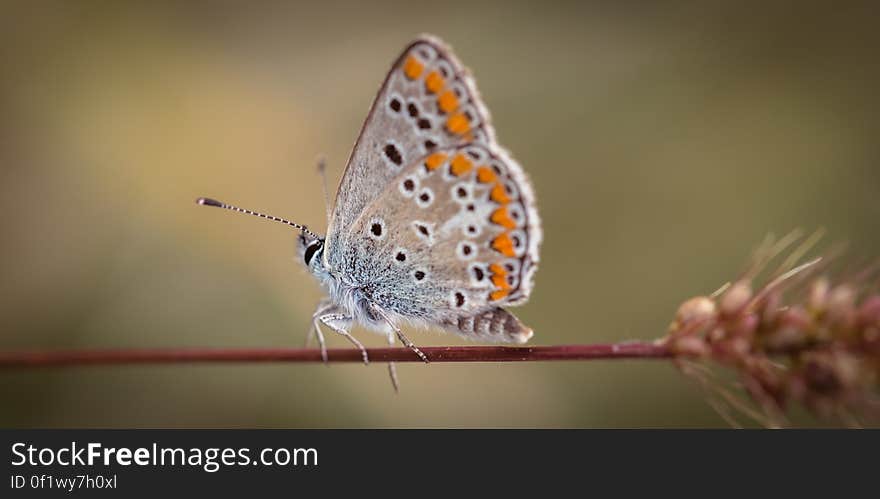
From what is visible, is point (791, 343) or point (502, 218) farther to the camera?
point (502, 218)

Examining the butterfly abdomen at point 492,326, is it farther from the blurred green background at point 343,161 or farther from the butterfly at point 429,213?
the blurred green background at point 343,161

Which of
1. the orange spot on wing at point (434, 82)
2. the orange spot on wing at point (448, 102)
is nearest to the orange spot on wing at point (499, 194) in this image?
the orange spot on wing at point (448, 102)

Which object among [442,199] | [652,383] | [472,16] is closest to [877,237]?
[652,383]

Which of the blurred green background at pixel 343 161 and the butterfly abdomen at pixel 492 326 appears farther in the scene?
the blurred green background at pixel 343 161

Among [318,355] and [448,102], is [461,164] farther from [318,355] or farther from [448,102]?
[318,355]

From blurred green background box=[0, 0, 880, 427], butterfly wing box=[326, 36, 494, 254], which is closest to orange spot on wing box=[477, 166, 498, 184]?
butterfly wing box=[326, 36, 494, 254]

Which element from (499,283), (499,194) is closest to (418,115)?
(499,194)

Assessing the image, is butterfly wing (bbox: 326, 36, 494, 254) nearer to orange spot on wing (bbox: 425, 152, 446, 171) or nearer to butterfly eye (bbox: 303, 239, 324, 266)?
orange spot on wing (bbox: 425, 152, 446, 171)
